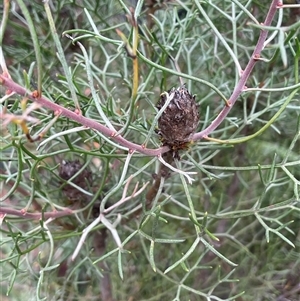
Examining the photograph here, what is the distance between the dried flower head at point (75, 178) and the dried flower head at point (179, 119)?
18cm

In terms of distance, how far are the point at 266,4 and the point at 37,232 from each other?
0.42 meters

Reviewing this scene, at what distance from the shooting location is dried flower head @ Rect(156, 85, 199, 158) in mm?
424

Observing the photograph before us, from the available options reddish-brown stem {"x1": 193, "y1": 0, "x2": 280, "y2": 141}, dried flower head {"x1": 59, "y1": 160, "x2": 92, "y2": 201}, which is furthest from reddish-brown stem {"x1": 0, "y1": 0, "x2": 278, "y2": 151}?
dried flower head {"x1": 59, "y1": 160, "x2": 92, "y2": 201}

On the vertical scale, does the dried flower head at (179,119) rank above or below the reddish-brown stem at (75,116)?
below

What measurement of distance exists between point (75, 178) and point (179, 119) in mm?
219

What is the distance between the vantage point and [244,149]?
2.44ft

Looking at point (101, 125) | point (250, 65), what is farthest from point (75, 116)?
point (250, 65)

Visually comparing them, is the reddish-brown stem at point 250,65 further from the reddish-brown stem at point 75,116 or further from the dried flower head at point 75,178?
the dried flower head at point 75,178

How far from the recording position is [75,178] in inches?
23.6

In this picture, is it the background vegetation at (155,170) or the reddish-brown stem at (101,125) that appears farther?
the background vegetation at (155,170)

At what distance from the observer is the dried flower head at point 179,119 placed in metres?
0.42

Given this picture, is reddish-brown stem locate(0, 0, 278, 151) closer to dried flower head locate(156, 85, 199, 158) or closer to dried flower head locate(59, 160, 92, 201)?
dried flower head locate(156, 85, 199, 158)

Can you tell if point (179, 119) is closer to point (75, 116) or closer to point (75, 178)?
point (75, 116)

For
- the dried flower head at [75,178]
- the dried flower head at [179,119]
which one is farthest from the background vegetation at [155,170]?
the dried flower head at [179,119]
